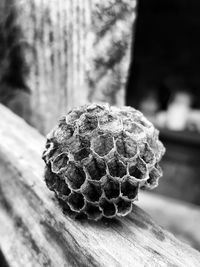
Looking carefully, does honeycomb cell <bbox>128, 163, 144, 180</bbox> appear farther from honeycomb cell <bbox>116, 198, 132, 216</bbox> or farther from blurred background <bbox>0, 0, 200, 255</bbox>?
blurred background <bbox>0, 0, 200, 255</bbox>

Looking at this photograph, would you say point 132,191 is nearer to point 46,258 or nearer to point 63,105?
point 46,258

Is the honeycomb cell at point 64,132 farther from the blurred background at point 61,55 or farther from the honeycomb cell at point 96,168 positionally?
the blurred background at point 61,55

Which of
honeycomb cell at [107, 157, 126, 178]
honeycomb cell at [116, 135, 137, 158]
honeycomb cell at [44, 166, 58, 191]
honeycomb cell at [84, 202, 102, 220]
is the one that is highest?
honeycomb cell at [116, 135, 137, 158]

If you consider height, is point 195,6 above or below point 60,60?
below

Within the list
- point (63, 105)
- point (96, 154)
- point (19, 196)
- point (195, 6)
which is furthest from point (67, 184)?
point (195, 6)

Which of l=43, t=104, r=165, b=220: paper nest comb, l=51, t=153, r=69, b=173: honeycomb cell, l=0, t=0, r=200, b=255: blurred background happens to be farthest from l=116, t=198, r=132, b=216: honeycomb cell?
l=0, t=0, r=200, b=255: blurred background
